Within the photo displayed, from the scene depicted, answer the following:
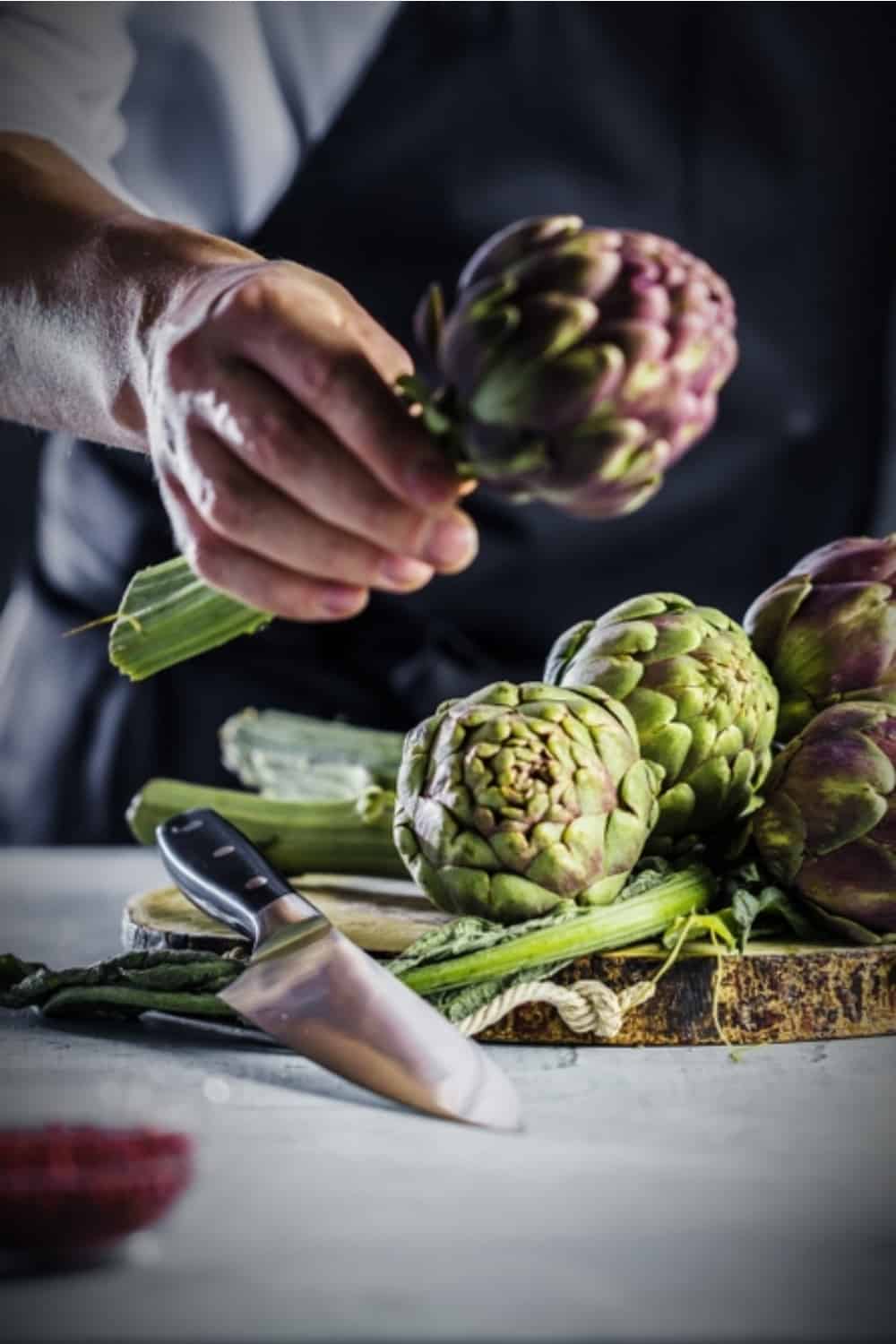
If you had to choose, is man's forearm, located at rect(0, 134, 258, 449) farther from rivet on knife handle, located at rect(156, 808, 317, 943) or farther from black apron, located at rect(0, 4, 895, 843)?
black apron, located at rect(0, 4, 895, 843)

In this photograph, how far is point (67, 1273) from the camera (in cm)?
55

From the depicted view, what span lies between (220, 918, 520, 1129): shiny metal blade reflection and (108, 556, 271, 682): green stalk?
15cm

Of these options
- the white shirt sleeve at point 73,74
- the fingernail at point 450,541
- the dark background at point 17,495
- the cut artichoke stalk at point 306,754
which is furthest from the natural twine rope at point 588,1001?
the dark background at point 17,495

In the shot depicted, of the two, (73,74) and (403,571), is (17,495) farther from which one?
(403,571)

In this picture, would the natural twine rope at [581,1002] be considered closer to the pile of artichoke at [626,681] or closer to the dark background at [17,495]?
the pile of artichoke at [626,681]

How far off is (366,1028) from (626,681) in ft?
0.87

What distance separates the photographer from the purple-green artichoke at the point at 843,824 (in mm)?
869

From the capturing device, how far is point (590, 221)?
5.33 ft

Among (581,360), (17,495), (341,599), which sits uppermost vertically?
(581,360)

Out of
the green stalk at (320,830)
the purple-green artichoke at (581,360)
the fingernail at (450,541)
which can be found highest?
the purple-green artichoke at (581,360)

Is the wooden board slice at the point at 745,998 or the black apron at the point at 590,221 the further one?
the black apron at the point at 590,221

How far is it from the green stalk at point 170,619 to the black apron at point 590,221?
72 centimetres

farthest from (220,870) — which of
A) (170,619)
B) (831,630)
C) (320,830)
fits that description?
(831,630)

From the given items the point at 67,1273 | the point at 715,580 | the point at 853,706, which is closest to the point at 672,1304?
the point at 67,1273
